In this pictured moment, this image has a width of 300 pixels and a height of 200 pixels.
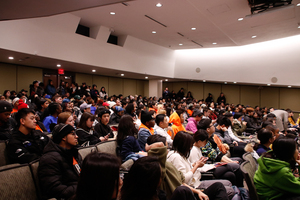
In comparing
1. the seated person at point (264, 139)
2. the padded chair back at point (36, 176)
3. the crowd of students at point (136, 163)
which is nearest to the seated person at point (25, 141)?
the crowd of students at point (136, 163)

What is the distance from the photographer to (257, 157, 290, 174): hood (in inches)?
72.5

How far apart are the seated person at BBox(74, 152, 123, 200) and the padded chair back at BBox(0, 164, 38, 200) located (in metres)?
0.80

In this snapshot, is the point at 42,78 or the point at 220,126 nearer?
the point at 220,126

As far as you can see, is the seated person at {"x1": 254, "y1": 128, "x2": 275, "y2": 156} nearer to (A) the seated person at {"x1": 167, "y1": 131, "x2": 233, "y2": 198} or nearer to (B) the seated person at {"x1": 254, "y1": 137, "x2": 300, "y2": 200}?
(B) the seated person at {"x1": 254, "y1": 137, "x2": 300, "y2": 200}

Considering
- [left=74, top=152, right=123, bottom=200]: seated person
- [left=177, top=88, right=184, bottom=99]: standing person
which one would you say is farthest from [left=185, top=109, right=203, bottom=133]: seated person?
[left=177, top=88, right=184, bottom=99]: standing person

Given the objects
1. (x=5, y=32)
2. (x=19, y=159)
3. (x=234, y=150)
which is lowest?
(x=234, y=150)

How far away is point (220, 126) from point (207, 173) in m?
2.14

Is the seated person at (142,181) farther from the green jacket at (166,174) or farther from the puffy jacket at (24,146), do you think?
the puffy jacket at (24,146)

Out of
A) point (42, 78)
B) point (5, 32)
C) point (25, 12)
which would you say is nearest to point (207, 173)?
point (25, 12)

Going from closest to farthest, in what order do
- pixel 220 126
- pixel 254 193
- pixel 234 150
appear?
pixel 254 193 → pixel 234 150 → pixel 220 126

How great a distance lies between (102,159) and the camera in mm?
1065

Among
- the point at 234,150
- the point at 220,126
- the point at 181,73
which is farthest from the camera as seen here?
the point at 181,73

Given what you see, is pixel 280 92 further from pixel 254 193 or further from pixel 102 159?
pixel 102 159

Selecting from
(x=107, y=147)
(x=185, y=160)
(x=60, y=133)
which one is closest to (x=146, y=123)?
(x=107, y=147)
